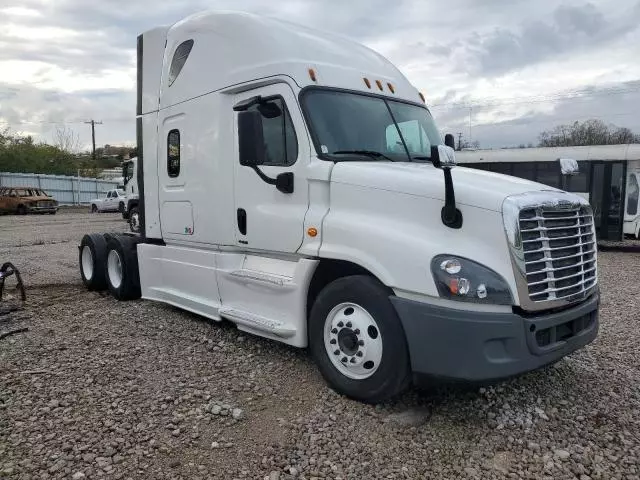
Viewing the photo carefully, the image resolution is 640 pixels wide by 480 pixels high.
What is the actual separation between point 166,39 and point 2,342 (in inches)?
153

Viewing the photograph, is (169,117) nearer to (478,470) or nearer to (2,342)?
(2,342)

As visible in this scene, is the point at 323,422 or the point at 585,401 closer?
the point at 323,422

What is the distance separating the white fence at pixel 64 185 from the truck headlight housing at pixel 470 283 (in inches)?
1707

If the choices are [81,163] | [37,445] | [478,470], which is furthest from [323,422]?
[81,163]

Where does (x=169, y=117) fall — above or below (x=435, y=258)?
above

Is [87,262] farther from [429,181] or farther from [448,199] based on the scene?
[448,199]

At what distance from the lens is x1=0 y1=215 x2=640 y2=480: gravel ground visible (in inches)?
136

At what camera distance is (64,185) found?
146ft

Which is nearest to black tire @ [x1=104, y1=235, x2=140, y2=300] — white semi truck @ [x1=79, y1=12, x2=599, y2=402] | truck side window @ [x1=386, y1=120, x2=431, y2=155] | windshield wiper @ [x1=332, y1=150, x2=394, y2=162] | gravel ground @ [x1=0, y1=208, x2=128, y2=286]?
white semi truck @ [x1=79, y1=12, x2=599, y2=402]

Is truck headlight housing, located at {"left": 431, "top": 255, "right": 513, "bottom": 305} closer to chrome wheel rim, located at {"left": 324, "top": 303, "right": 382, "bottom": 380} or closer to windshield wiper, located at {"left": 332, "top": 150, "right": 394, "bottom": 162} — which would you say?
chrome wheel rim, located at {"left": 324, "top": 303, "right": 382, "bottom": 380}

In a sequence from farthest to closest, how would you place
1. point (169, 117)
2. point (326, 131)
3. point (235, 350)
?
point (169, 117)
point (235, 350)
point (326, 131)

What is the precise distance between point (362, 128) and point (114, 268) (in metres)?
4.69

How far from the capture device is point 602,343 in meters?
5.88

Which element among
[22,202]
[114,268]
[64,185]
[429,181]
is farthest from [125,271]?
[64,185]
